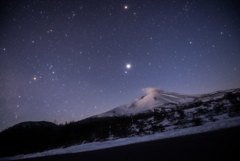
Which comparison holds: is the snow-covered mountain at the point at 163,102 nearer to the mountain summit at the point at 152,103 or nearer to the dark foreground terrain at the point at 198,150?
the mountain summit at the point at 152,103

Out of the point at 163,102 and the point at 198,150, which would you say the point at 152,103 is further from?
the point at 198,150

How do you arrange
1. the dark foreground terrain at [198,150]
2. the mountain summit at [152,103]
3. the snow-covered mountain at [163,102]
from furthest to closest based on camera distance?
the mountain summit at [152,103] → the snow-covered mountain at [163,102] → the dark foreground terrain at [198,150]

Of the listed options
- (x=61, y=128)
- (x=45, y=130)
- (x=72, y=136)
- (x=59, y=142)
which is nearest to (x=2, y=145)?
(x=45, y=130)

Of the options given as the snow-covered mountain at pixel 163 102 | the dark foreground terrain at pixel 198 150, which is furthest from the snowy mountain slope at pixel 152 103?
the dark foreground terrain at pixel 198 150

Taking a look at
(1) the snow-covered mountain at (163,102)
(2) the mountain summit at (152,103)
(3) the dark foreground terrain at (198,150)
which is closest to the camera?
(3) the dark foreground terrain at (198,150)

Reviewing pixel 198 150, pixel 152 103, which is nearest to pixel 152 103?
pixel 152 103

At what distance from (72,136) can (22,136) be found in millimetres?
7868

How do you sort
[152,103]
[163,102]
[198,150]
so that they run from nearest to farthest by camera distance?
[198,150] → [163,102] → [152,103]

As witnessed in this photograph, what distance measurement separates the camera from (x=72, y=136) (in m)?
13.4

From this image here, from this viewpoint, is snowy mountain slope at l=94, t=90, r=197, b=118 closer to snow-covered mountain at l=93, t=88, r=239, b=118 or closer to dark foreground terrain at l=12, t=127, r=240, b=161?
snow-covered mountain at l=93, t=88, r=239, b=118

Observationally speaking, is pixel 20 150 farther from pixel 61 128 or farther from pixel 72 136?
pixel 72 136

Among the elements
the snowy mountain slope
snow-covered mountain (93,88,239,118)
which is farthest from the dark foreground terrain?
the snowy mountain slope

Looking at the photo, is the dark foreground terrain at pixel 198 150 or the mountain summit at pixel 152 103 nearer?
the dark foreground terrain at pixel 198 150

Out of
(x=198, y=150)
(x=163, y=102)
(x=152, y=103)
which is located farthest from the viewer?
(x=152, y=103)
